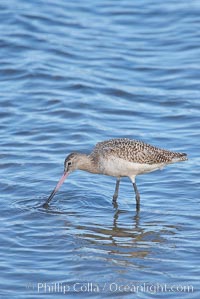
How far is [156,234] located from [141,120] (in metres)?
4.61

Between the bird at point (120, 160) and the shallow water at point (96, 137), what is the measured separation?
34 cm

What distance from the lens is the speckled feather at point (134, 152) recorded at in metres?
10.7

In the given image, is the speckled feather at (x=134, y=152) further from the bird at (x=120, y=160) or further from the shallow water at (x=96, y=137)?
the shallow water at (x=96, y=137)

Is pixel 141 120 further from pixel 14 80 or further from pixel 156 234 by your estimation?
pixel 156 234

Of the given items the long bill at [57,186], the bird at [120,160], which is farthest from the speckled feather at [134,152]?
the long bill at [57,186]

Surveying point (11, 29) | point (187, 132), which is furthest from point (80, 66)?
point (187, 132)

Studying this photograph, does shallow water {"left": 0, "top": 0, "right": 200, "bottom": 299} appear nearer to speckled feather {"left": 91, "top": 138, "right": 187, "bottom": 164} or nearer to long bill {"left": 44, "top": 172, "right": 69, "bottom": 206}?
long bill {"left": 44, "top": 172, "right": 69, "bottom": 206}

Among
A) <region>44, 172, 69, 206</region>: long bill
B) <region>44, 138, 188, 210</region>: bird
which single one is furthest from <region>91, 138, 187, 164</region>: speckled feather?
<region>44, 172, 69, 206</region>: long bill

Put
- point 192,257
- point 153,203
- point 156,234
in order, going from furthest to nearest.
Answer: point 153,203, point 156,234, point 192,257

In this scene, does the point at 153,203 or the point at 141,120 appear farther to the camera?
the point at 141,120

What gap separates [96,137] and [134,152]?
8.58 feet

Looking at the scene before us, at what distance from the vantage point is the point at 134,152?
10.8 metres

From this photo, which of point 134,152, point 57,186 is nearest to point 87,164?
point 57,186

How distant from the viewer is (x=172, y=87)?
623 inches
